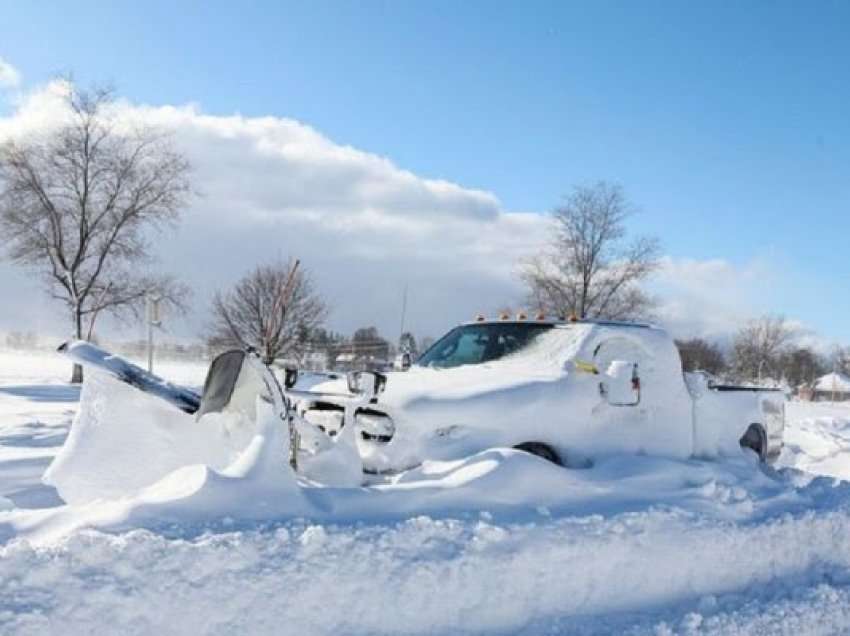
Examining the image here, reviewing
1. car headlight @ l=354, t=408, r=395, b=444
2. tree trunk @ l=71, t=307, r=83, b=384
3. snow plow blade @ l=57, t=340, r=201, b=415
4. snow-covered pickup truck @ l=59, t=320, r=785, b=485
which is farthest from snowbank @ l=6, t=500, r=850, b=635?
tree trunk @ l=71, t=307, r=83, b=384

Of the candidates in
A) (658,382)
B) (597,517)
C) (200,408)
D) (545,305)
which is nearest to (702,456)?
(658,382)

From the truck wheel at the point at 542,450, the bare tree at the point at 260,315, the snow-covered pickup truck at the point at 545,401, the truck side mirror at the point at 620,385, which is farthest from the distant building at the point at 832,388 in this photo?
the truck wheel at the point at 542,450

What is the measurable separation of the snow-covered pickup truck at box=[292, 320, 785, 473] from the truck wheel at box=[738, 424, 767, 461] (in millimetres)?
12

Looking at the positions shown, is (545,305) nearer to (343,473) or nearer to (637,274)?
(637,274)

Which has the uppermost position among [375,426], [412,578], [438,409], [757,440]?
[438,409]

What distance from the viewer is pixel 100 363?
508 centimetres

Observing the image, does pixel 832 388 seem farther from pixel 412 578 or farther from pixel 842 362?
pixel 412 578

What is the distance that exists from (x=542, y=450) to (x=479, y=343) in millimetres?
1666

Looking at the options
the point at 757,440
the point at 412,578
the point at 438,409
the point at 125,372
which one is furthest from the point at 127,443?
the point at 757,440

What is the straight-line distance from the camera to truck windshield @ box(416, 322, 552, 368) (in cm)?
682

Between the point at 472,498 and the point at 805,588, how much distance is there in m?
2.24

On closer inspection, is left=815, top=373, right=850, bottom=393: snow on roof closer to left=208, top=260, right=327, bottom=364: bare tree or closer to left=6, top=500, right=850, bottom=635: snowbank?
left=208, top=260, right=327, bottom=364: bare tree

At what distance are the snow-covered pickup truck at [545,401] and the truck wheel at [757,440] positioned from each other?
1cm

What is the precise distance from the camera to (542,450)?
5711 millimetres
